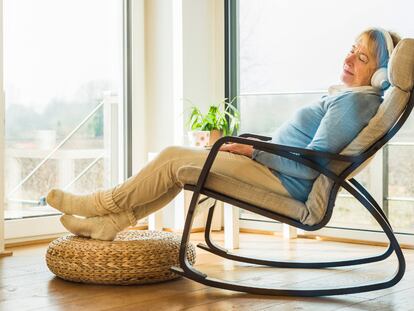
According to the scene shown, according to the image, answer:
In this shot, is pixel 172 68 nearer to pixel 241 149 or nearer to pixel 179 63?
pixel 179 63

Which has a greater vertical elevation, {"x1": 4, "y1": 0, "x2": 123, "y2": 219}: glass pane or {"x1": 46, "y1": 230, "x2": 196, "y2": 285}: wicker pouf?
{"x1": 4, "y1": 0, "x2": 123, "y2": 219}: glass pane

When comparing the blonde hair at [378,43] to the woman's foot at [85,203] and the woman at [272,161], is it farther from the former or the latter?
the woman's foot at [85,203]

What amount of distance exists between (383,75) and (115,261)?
1.35 meters

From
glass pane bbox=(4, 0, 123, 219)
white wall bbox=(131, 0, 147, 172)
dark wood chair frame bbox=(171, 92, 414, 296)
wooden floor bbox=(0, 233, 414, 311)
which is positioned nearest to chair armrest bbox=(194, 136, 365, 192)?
dark wood chair frame bbox=(171, 92, 414, 296)

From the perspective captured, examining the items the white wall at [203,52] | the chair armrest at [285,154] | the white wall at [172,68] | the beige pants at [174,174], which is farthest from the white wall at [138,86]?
the chair armrest at [285,154]

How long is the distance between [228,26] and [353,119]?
218 centimetres

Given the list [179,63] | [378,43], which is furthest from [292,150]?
[179,63]

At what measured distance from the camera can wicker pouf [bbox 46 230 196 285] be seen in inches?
115

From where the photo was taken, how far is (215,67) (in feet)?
15.9

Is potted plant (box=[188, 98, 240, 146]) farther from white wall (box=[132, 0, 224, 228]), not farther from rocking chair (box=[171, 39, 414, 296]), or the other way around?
rocking chair (box=[171, 39, 414, 296])

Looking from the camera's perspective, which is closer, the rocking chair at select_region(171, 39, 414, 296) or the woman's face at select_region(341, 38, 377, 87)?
the rocking chair at select_region(171, 39, 414, 296)

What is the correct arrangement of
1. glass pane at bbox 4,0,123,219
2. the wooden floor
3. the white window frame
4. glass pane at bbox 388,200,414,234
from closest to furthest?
the wooden floor
the white window frame
glass pane at bbox 388,200,414,234
glass pane at bbox 4,0,123,219

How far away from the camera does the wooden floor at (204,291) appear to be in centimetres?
260

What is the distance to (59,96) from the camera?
431cm
